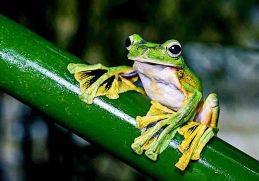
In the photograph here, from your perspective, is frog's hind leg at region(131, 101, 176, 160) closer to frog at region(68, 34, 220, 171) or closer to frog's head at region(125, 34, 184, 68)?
frog at region(68, 34, 220, 171)

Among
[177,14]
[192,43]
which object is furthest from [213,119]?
[177,14]

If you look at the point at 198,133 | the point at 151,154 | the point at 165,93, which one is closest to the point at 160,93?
the point at 165,93

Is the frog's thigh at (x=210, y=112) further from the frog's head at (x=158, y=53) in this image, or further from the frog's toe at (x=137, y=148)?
the frog's toe at (x=137, y=148)

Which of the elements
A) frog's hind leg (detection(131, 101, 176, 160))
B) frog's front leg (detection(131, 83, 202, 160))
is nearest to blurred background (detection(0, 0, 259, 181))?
frog's front leg (detection(131, 83, 202, 160))

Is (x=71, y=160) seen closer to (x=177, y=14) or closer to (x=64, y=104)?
(x=177, y=14)

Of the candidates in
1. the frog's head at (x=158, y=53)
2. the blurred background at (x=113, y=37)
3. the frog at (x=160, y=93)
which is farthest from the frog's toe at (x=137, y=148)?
the blurred background at (x=113, y=37)

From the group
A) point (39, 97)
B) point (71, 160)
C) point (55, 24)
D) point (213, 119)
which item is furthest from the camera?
point (55, 24)
